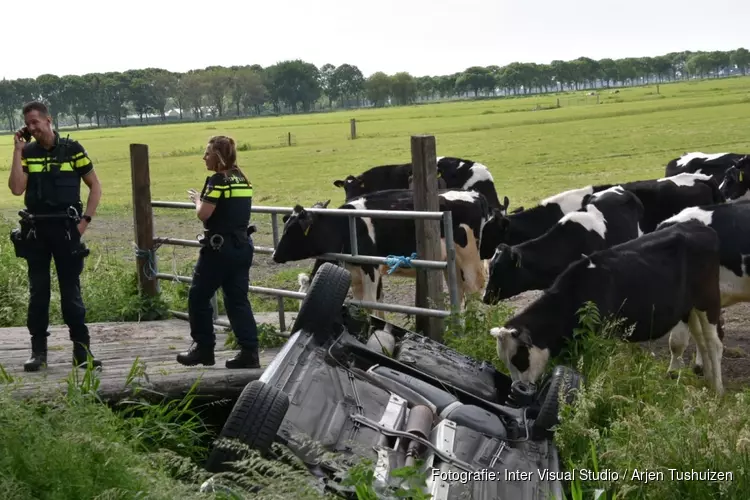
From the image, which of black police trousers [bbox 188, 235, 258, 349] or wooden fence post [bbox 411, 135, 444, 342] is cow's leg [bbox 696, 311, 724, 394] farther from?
black police trousers [bbox 188, 235, 258, 349]

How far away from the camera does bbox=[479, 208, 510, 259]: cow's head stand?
1283 centimetres

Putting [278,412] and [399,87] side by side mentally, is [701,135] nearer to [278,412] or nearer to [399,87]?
[278,412]

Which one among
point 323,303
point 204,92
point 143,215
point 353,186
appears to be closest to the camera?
point 323,303

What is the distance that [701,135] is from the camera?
4559 centimetres

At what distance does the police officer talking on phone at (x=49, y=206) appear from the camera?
24.6 ft

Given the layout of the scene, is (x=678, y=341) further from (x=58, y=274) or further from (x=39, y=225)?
(x=39, y=225)

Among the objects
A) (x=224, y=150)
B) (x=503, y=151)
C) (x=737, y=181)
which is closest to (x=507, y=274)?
(x=224, y=150)

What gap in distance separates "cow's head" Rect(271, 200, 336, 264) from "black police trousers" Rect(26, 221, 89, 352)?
2.85 metres

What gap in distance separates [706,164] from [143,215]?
40.3 feet

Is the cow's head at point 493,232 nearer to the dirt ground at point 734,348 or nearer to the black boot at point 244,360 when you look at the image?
the dirt ground at point 734,348

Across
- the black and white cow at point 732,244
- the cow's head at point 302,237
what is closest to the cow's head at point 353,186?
the cow's head at point 302,237

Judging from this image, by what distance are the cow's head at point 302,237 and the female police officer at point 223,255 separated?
2239mm

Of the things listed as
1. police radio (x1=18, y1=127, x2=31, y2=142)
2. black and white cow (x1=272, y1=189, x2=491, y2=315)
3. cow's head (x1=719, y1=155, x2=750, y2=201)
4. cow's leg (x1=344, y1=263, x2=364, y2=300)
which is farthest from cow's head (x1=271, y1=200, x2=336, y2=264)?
cow's head (x1=719, y1=155, x2=750, y2=201)

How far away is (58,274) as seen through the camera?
7703mm
